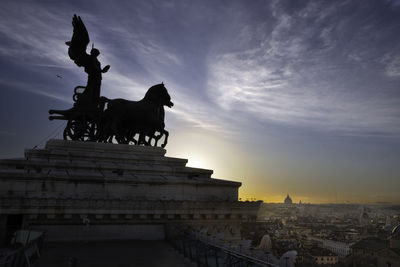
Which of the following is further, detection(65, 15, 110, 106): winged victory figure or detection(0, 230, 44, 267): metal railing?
detection(65, 15, 110, 106): winged victory figure

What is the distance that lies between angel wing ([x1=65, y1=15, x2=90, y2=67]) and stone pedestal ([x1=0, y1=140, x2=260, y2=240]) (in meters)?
5.08

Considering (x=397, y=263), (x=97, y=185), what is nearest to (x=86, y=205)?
(x=97, y=185)

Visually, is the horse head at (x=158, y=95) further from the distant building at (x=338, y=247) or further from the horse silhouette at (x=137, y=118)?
the distant building at (x=338, y=247)

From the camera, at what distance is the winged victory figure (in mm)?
17391

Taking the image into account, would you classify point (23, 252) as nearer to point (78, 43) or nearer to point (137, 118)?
point (137, 118)

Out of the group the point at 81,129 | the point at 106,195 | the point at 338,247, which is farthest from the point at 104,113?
the point at 338,247

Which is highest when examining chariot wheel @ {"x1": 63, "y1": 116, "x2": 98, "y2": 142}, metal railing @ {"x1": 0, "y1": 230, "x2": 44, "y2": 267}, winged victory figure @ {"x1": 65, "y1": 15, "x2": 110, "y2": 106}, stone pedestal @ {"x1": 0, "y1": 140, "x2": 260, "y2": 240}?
winged victory figure @ {"x1": 65, "y1": 15, "x2": 110, "y2": 106}

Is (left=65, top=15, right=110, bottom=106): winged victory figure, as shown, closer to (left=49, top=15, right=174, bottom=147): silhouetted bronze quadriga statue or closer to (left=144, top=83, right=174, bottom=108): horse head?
(left=49, top=15, right=174, bottom=147): silhouetted bronze quadriga statue

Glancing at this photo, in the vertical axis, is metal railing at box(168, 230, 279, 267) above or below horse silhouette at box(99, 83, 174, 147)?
below

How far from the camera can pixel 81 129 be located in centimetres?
1728

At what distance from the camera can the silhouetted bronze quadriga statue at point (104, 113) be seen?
17.0 meters

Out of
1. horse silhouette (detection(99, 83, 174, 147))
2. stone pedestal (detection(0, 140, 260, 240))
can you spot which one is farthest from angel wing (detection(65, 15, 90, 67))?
stone pedestal (detection(0, 140, 260, 240))

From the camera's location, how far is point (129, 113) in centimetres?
1689

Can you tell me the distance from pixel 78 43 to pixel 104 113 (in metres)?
3.78
